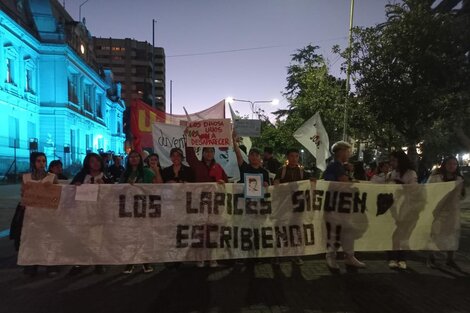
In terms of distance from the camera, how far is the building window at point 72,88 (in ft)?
145

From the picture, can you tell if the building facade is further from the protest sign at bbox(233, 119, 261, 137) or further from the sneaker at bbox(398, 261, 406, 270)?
the sneaker at bbox(398, 261, 406, 270)

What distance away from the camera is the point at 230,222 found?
21.8 feet

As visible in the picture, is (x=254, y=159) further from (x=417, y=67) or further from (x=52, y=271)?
(x=417, y=67)

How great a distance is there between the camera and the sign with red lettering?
7578 millimetres

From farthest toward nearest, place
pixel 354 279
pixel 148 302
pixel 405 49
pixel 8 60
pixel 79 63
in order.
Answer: pixel 79 63, pixel 8 60, pixel 405 49, pixel 354 279, pixel 148 302

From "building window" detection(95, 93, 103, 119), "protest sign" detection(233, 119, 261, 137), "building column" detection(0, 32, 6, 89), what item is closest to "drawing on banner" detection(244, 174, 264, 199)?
"protest sign" detection(233, 119, 261, 137)

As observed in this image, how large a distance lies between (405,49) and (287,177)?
6.59 meters

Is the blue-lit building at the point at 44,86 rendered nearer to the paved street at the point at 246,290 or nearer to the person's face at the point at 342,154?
the paved street at the point at 246,290

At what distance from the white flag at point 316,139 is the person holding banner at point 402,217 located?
5881mm

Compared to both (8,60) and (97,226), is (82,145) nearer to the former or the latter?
(8,60)

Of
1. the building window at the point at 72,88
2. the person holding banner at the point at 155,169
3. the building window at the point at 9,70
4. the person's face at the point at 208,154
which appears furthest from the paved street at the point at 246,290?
the building window at the point at 72,88

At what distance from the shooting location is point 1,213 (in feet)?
45.2

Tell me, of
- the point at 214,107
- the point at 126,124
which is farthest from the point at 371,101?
the point at 126,124

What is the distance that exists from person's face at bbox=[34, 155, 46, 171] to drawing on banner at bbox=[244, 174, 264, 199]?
2.87 meters
